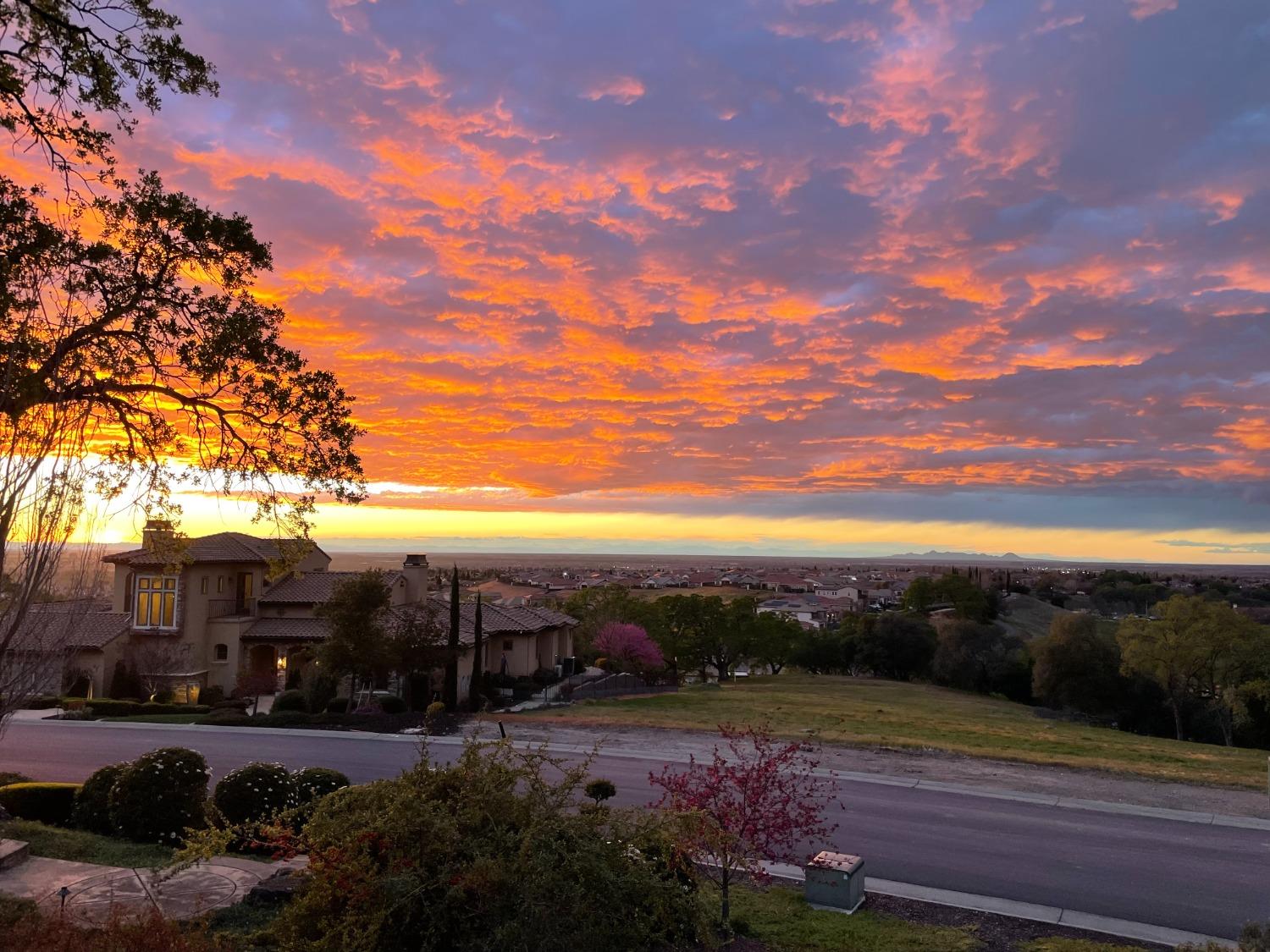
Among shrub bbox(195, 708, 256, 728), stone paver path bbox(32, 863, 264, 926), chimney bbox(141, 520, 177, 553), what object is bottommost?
shrub bbox(195, 708, 256, 728)

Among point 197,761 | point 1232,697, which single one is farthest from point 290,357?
point 1232,697

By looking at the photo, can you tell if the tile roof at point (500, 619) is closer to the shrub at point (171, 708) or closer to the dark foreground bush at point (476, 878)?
the shrub at point (171, 708)

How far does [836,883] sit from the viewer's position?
1128 cm

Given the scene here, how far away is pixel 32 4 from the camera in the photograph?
10.1 metres

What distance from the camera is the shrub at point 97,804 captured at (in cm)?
1416

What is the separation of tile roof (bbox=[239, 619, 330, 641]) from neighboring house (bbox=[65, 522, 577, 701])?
0.14 feet

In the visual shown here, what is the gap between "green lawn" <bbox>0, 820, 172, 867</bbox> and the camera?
12266 mm

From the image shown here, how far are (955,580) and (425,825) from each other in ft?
319

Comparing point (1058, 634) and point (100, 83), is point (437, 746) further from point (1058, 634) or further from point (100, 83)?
point (1058, 634)

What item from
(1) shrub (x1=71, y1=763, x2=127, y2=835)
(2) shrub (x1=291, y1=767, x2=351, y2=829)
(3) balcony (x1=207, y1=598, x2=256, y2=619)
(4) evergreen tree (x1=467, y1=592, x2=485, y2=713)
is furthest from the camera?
(3) balcony (x1=207, y1=598, x2=256, y2=619)

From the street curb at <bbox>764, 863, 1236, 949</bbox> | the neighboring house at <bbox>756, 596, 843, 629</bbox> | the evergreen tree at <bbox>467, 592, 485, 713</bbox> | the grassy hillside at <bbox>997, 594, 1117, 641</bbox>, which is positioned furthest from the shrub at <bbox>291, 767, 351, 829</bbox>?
the neighboring house at <bbox>756, 596, 843, 629</bbox>

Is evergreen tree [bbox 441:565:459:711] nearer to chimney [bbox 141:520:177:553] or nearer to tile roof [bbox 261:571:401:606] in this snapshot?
tile roof [bbox 261:571:401:606]

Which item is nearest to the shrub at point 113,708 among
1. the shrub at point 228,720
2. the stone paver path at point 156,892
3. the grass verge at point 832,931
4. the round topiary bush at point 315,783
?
the shrub at point 228,720

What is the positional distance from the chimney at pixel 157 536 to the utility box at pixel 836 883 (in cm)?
1201
